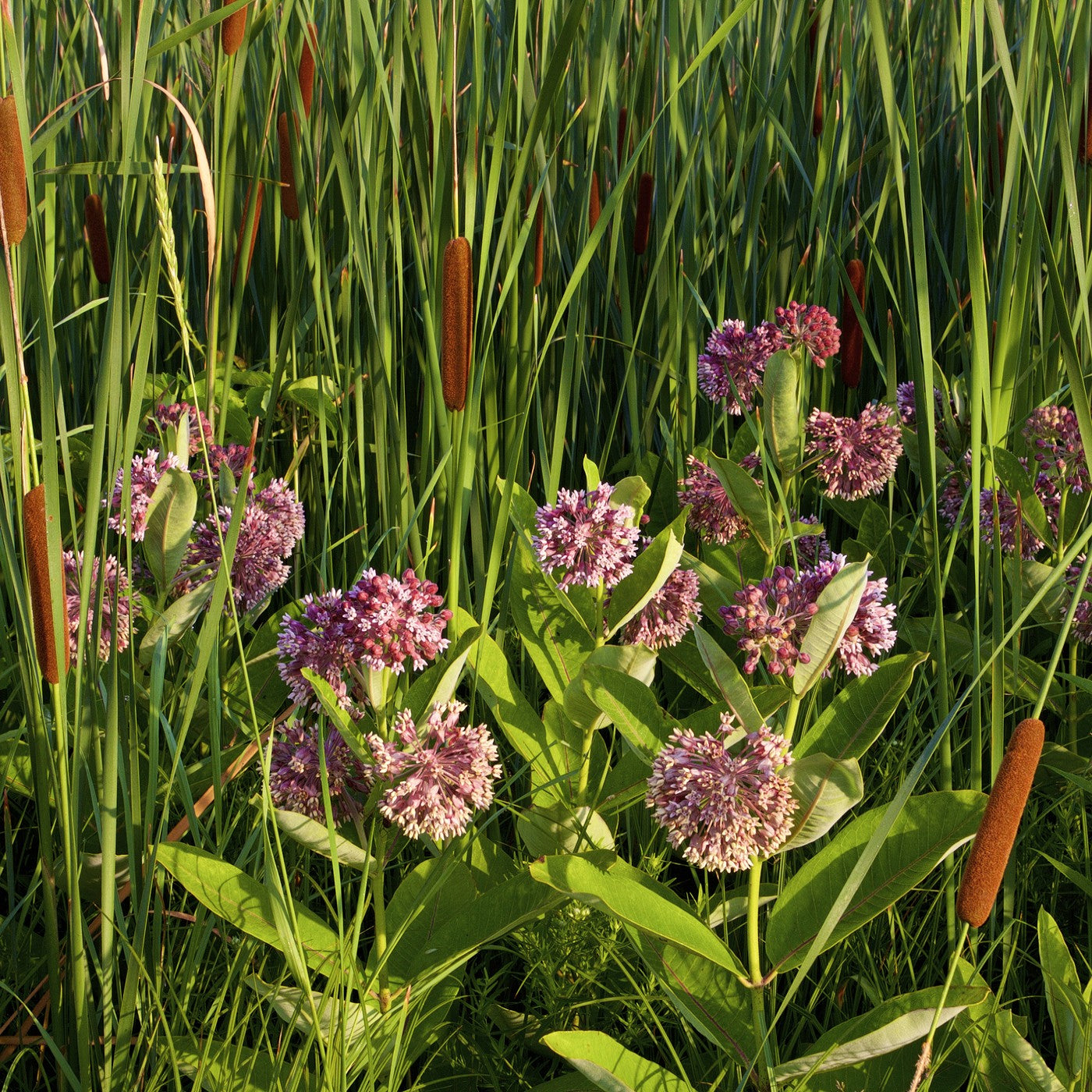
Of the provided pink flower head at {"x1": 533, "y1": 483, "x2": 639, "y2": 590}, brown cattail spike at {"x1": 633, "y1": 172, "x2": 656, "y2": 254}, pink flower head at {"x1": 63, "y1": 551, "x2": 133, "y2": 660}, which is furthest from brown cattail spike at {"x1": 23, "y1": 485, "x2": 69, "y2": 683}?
brown cattail spike at {"x1": 633, "y1": 172, "x2": 656, "y2": 254}

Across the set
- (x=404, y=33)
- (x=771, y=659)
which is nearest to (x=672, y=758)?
(x=771, y=659)

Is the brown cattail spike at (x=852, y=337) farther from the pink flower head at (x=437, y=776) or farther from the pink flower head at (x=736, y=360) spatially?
the pink flower head at (x=437, y=776)

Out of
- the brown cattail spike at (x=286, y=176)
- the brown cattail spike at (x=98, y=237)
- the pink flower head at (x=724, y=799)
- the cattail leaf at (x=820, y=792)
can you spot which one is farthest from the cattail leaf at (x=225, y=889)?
the brown cattail spike at (x=98, y=237)

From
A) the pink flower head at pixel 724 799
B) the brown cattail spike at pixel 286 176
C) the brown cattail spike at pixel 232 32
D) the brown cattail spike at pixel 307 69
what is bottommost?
the pink flower head at pixel 724 799

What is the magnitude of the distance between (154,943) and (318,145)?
106 centimetres

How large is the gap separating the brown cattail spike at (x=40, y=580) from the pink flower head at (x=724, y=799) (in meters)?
0.50

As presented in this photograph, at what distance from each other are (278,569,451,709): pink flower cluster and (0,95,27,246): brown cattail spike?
398mm

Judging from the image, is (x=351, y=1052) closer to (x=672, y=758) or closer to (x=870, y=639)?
(x=672, y=758)

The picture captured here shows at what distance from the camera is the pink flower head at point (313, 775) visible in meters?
0.98

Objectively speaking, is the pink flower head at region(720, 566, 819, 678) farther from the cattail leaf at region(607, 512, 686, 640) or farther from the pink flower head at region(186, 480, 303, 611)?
the pink flower head at region(186, 480, 303, 611)

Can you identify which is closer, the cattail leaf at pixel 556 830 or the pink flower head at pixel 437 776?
the pink flower head at pixel 437 776

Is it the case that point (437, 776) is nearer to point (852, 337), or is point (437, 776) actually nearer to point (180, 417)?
point (180, 417)

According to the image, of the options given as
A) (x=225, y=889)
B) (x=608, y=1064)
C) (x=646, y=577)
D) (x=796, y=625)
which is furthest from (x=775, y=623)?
(x=225, y=889)

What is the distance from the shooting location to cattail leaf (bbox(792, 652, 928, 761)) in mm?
952
